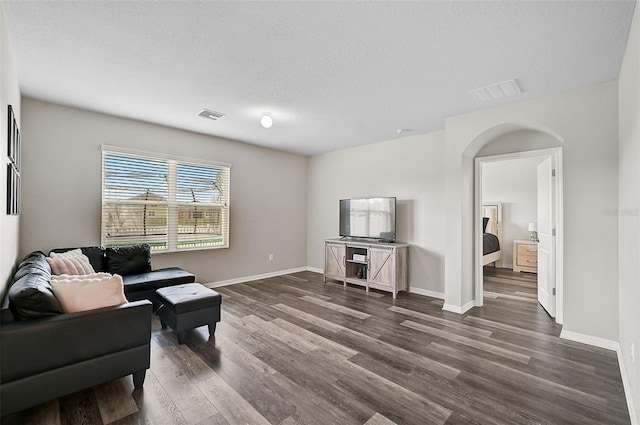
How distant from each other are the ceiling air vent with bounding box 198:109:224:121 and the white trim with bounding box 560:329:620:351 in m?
4.62

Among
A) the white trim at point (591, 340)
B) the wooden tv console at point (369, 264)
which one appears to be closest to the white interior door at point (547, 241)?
the white trim at point (591, 340)

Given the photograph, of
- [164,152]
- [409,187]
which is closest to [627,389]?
[409,187]

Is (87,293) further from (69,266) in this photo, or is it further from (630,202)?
(630,202)

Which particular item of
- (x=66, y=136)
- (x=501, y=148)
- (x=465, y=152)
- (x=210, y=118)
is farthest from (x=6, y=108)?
(x=501, y=148)

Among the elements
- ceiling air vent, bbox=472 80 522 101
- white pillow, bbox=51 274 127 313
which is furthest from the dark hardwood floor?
ceiling air vent, bbox=472 80 522 101

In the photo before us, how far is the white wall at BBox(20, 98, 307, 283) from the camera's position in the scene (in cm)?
349

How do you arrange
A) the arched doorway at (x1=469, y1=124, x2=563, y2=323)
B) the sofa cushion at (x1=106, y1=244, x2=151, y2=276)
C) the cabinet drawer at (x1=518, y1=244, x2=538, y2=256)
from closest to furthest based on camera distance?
the arched doorway at (x1=469, y1=124, x2=563, y2=323)
the sofa cushion at (x1=106, y1=244, x2=151, y2=276)
the cabinet drawer at (x1=518, y1=244, x2=538, y2=256)

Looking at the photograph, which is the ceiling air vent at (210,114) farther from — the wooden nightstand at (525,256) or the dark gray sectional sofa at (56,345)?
the wooden nightstand at (525,256)

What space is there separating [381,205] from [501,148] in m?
1.92

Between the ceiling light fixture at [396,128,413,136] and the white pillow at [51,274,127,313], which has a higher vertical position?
the ceiling light fixture at [396,128,413,136]

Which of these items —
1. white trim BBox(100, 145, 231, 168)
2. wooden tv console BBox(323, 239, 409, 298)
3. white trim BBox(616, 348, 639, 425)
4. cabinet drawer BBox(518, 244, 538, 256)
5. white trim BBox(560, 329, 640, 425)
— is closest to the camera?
white trim BBox(616, 348, 639, 425)

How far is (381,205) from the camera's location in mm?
5086

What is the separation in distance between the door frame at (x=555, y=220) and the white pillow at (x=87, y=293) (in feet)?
13.4

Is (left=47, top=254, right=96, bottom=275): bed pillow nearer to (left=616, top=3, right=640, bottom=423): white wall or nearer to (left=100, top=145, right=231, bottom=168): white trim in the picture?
A: (left=100, top=145, right=231, bottom=168): white trim
